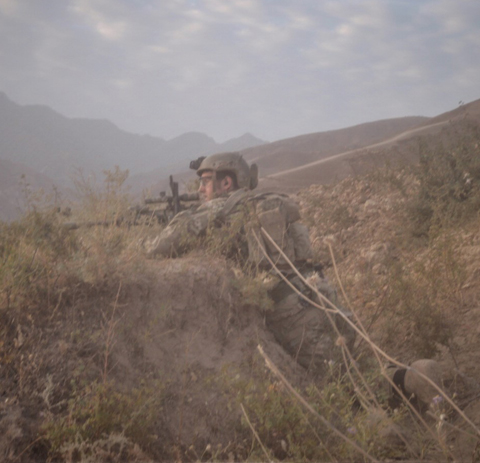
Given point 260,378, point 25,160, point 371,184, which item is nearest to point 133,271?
point 260,378

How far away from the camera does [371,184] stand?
10.5 m

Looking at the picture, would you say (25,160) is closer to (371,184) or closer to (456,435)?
(371,184)

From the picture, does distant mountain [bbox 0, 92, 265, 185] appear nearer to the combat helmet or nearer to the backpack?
the combat helmet

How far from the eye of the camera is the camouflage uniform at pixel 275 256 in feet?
10.9

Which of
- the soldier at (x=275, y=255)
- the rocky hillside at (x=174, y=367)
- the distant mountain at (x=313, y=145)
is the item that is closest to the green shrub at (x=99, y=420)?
the rocky hillside at (x=174, y=367)

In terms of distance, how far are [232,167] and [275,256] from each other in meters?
1.12

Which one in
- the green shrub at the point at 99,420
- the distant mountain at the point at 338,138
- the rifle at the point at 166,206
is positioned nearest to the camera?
the green shrub at the point at 99,420

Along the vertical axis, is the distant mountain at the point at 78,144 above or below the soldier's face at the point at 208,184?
above

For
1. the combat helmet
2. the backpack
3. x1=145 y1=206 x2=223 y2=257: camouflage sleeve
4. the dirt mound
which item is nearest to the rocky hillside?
the dirt mound

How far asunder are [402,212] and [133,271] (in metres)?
6.19

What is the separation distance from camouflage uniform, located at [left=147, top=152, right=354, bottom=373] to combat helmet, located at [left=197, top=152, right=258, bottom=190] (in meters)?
0.59

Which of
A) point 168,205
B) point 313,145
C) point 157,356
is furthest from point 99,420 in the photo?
point 313,145

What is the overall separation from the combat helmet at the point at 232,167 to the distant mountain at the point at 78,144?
27.4 meters

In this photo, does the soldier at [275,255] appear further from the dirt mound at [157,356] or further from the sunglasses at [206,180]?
the sunglasses at [206,180]
